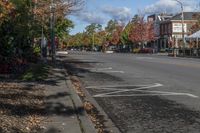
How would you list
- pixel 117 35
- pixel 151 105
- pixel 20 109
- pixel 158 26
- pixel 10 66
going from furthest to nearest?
pixel 117 35, pixel 158 26, pixel 10 66, pixel 151 105, pixel 20 109

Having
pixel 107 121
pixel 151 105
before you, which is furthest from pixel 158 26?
pixel 107 121

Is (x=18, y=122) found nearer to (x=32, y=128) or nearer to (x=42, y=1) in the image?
(x=32, y=128)

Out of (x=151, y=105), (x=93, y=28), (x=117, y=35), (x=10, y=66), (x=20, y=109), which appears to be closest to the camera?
(x=20, y=109)

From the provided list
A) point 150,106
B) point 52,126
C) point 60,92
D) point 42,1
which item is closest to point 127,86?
point 60,92

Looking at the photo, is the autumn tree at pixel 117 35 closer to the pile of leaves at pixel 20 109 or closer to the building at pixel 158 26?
the building at pixel 158 26

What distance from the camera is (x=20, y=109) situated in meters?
11.4

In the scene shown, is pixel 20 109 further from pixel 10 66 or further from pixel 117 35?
pixel 117 35

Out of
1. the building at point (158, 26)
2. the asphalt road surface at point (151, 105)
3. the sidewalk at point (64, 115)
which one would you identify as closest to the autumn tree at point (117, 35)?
the building at point (158, 26)

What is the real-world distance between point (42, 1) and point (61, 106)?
69.1 feet

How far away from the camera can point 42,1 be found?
33.0 metres

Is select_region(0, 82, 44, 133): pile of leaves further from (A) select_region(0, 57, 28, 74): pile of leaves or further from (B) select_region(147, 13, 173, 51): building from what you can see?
(B) select_region(147, 13, 173, 51): building

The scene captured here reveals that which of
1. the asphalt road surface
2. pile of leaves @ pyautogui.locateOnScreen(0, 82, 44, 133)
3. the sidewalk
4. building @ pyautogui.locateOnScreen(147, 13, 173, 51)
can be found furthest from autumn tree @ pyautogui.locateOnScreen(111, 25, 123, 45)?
the sidewalk

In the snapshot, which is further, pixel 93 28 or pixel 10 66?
pixel 93 28

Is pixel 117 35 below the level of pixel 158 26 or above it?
below
